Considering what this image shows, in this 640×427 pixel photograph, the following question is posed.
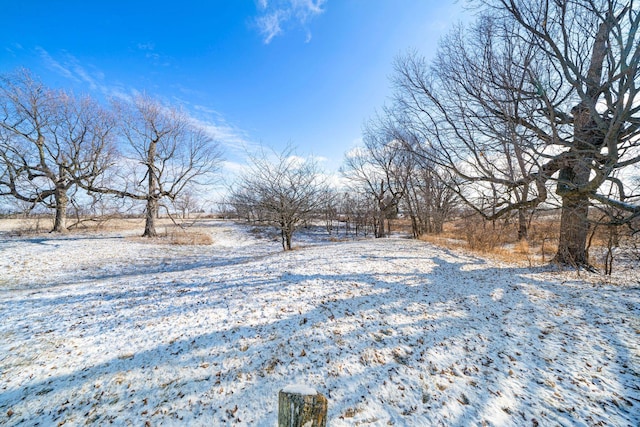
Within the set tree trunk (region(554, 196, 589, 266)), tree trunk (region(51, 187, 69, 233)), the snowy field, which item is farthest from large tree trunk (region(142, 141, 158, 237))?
tree trunk (region(554, 196, 589, 266))

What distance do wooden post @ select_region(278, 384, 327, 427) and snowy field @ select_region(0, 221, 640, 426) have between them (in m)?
1.31

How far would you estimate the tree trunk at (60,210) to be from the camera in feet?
45.2

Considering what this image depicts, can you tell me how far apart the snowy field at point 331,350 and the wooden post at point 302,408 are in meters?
1.31

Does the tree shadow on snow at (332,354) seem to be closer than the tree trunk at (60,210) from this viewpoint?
Yes

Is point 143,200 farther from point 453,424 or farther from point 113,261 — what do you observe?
point 453,424

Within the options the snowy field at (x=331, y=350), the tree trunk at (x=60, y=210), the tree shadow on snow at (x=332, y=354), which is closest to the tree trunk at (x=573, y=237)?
the snowy field at (x=331, y=350)

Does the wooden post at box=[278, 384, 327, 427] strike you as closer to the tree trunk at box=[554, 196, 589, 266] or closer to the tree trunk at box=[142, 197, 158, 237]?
the tree trunk at box=[554, 196, 589, 266]

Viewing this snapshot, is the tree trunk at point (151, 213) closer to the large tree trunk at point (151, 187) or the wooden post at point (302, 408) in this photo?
the large tree trunk at point (151, 187)

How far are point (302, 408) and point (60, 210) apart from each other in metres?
22.0

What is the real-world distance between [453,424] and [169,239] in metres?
17.9

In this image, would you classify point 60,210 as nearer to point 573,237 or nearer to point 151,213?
point 151,213

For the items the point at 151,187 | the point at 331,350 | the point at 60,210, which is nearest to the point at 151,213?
A: the point at 151,187

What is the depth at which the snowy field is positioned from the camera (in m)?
2.52

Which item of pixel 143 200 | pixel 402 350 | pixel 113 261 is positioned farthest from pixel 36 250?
pixel 402 350
